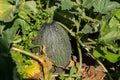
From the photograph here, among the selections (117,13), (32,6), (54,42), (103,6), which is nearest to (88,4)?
(103,6)

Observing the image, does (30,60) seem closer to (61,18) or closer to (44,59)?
(44,59)

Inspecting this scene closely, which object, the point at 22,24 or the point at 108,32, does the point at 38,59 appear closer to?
the point at 22,24

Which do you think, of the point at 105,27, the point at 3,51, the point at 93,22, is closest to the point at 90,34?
the point at 93,22

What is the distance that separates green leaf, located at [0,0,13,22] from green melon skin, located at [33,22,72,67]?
275 mm

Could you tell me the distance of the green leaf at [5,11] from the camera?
316 cm

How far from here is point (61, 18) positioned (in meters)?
3.46

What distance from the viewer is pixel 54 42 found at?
3252mm

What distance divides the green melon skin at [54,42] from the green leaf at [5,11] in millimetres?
275

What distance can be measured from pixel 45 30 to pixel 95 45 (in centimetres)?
42

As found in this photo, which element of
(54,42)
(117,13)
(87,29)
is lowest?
(54,42)

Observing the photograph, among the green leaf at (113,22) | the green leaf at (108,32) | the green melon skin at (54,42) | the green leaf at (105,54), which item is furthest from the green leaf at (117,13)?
the green melon skin at (54,42)

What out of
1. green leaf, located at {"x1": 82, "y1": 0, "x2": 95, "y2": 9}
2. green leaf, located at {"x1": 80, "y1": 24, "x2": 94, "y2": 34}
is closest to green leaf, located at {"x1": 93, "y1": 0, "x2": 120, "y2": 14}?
green leaf, located at {"x1": 82, "y1": 0, "x2": 95, "y2": 9}

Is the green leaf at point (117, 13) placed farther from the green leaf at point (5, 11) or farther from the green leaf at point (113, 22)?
the green leaf at point (5, 11)

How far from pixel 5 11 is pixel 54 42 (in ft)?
1.41
